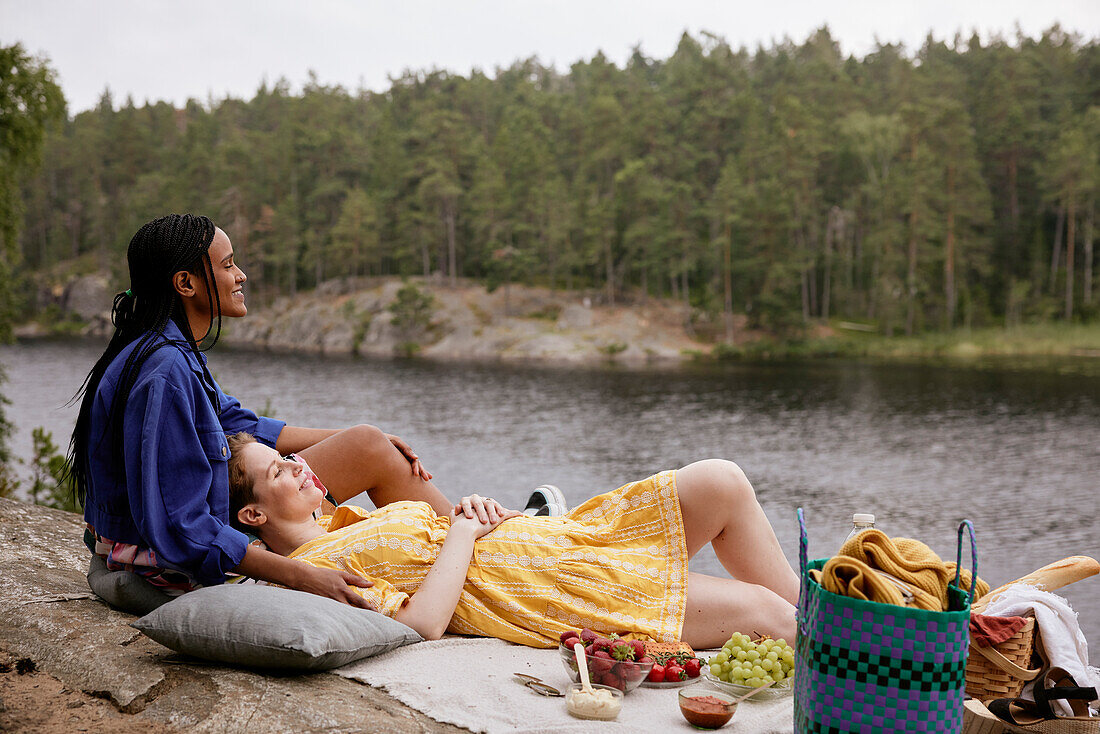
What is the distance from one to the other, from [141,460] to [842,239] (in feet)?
176

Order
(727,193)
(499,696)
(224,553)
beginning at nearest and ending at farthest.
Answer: (499,696) → (224,553) → (727,193)

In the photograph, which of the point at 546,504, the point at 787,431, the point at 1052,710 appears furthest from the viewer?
the point at 787,431

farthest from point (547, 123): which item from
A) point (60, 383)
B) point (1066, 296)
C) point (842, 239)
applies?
point (60, 383)

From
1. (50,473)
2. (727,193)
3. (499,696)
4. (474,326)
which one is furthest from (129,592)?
(727,193)

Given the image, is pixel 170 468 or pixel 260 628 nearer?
pixel 260 628

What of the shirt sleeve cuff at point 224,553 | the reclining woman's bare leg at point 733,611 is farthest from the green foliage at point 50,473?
the reclining woman's bare leg at point 733,611

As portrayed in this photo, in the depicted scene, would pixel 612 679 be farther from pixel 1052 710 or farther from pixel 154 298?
pixel 154 298

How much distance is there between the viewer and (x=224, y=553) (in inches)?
113

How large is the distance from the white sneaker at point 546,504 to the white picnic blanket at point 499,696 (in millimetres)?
1035

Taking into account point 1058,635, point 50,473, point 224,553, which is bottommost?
point 50,473

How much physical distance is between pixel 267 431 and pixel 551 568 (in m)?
1.47

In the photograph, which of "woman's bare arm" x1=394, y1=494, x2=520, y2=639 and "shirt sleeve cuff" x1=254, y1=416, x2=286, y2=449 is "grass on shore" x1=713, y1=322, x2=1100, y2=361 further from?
"woman's bare arm" x1=394, y1=494, x2=520, y2=639

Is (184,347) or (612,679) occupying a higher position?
(184,347)

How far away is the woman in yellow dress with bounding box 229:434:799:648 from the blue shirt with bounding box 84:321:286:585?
260 mm
